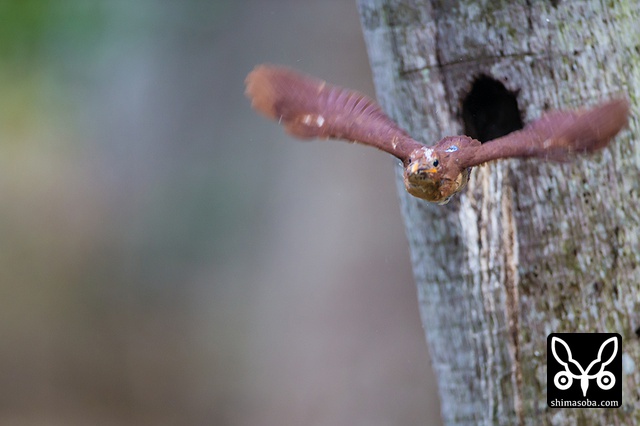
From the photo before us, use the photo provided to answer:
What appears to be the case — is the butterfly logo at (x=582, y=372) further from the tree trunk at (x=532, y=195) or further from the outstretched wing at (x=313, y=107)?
the outstretched wing at (x=313, y=107)

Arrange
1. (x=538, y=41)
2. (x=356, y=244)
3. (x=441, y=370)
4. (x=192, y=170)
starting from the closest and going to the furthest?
(x=538, y=41)
(x=441, y=370)
(x=356, y=244)
(x=192, y=170)

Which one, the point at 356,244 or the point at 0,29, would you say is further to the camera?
the point at 0,29

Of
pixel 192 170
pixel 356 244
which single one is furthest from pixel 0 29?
pixel 356 244

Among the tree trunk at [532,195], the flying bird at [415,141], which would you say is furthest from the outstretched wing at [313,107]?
the tree trunk at [532,195]

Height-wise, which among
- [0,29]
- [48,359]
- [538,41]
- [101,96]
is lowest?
[48,359]

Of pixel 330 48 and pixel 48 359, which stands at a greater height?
pixel 330 48

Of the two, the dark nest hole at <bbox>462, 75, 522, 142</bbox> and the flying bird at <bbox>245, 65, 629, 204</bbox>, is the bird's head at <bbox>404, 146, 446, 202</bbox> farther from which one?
the dark nest hole at <bbox>462, 75, 522, 142</bbox>

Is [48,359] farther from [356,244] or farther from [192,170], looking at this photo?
[356,244]
